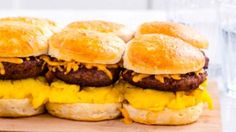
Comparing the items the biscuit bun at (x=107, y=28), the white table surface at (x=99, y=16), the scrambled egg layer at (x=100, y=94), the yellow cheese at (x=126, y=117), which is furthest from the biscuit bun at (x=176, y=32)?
the white table surface at (x=99, y=16)

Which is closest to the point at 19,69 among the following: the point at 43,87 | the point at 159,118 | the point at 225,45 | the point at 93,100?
the point at 43,87

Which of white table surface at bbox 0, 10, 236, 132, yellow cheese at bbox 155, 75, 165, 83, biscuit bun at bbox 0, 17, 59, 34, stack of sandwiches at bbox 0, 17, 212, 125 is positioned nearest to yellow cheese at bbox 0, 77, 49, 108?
stack of sandwiches at bbox 0, 17, 212, 125

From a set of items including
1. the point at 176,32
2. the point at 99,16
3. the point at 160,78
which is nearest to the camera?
the point at 160,78

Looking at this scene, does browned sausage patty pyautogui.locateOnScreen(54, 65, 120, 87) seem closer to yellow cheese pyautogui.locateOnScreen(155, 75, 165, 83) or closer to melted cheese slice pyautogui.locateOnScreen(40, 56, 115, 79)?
melted cheese slice pyautogui.locateOnScreen(40, 56, 115, 79)

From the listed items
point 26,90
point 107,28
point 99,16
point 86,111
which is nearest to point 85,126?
point 86,111

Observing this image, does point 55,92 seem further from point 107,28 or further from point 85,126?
point 107,28

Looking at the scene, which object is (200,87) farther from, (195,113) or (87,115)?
(87,115)
